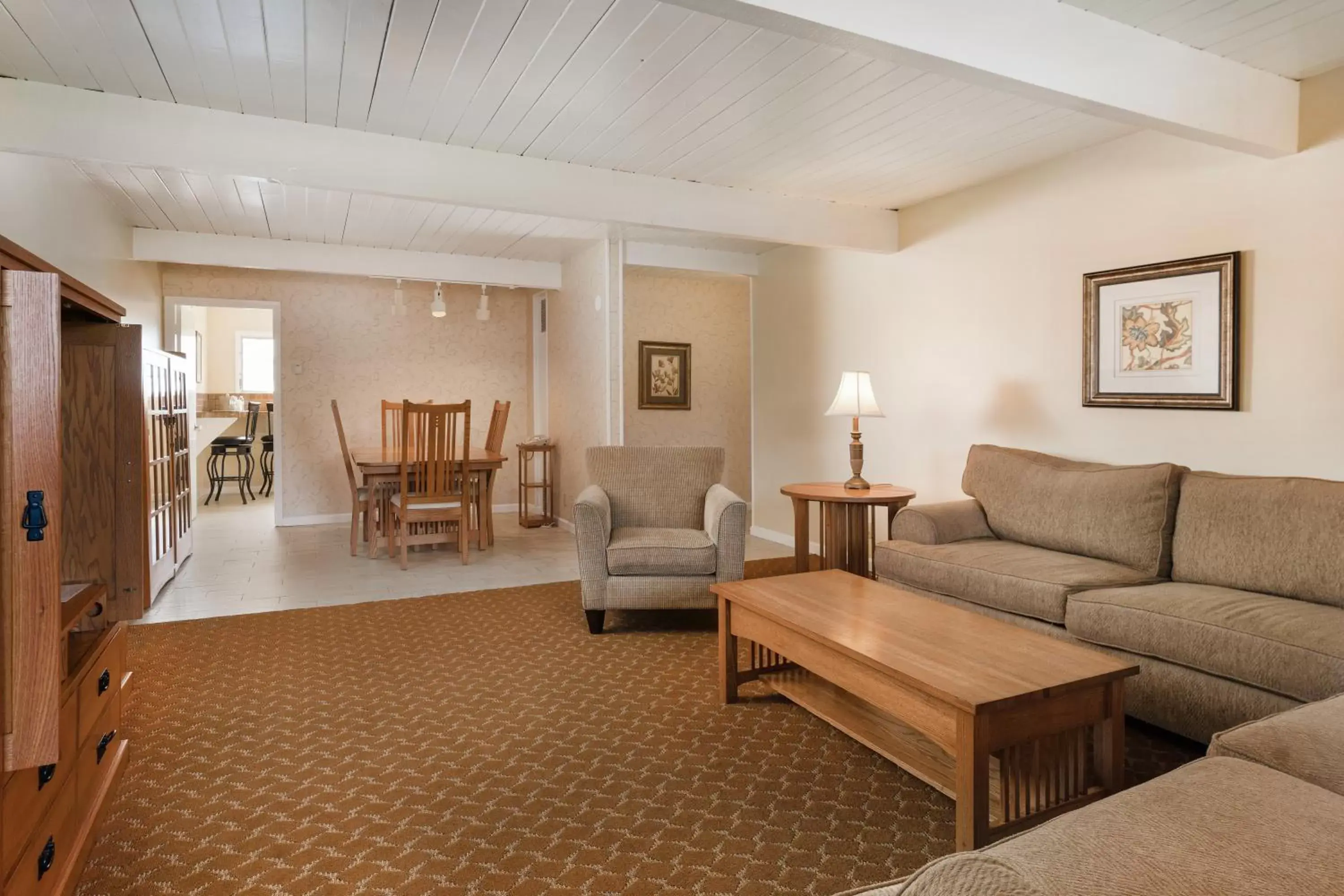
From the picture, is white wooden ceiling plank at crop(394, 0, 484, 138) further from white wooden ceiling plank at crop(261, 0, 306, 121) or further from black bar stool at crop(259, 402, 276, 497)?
black bar stool at crop(259, 402, 276, 497)

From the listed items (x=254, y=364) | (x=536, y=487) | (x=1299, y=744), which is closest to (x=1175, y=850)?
(x=1299, y=744)

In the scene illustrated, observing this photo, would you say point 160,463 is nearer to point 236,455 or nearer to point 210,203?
point 210,203

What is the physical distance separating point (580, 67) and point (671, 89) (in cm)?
38

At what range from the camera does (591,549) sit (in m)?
3.49

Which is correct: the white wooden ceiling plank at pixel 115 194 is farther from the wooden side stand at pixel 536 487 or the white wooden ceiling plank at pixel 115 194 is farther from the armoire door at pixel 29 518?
the wooden side stand at pixel 536 487

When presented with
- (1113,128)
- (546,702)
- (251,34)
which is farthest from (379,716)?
(1113,128)

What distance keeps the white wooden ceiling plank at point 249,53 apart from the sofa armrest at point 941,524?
316 cm

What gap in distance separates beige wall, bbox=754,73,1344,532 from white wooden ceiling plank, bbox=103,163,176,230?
4.07 metres

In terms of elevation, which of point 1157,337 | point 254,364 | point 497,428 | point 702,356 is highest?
point 254,364

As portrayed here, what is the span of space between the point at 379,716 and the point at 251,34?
230 cm

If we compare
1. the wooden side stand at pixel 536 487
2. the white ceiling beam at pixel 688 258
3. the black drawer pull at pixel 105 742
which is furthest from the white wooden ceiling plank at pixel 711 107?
the wooden side stand at pixel 536 487

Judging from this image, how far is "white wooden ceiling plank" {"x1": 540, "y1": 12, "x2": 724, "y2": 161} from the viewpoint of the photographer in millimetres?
2520

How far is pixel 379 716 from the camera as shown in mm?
2576

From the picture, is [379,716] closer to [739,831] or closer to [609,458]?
[739,831]
